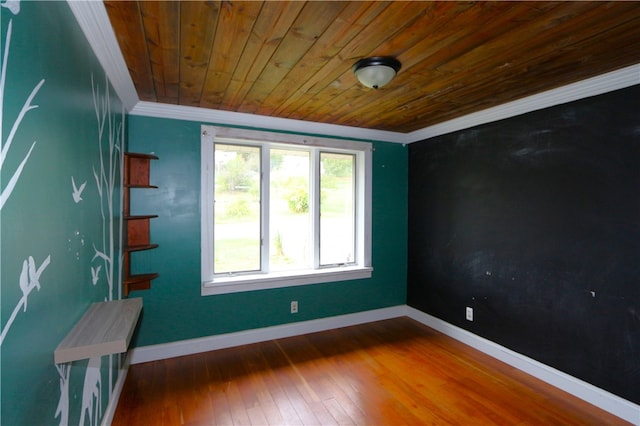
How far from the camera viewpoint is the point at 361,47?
174cm

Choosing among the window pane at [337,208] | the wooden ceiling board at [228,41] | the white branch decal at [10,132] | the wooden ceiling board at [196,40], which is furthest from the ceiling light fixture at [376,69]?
the window pane at [337,208]

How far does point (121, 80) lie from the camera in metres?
2.05

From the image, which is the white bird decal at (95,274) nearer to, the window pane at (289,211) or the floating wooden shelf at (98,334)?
the floating wooden shelf at (98,334)

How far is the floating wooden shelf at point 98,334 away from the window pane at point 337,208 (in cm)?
227

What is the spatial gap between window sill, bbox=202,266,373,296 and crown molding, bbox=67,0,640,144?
1516mm

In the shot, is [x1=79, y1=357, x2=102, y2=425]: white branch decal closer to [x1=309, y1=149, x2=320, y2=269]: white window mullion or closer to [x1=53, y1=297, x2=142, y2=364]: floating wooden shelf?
[x1=53, y1=297, x2=142, y2=364]: floating wooden shelf

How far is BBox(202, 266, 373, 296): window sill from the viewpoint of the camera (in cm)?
298

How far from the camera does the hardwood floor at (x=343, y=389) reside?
81.5 inches

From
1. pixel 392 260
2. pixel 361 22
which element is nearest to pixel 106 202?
pixel 361 22

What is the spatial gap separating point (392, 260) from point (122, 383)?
293 centimetres

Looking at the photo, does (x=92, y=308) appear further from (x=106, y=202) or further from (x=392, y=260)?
(x=392, y=260)

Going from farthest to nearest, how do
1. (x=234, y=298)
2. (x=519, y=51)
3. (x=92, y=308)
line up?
(x=234, y=298)
(x=519, y=51)
(x=92, y=308)

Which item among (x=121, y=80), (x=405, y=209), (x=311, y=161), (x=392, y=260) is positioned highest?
(x=121, y=80)

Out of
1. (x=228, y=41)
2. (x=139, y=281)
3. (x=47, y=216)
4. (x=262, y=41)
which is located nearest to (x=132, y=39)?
(x=228, y=41)
